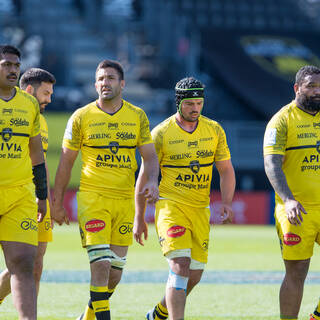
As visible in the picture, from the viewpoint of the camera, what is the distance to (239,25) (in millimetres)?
36469

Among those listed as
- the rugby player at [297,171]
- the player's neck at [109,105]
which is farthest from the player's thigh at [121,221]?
the rugby player at [297,171]

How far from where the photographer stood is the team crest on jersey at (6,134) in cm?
637

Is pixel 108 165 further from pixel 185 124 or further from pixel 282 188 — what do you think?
pixel 282 188

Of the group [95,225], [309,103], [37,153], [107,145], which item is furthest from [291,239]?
[37,153]

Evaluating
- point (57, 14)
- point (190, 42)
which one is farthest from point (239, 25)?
point (57, 14)

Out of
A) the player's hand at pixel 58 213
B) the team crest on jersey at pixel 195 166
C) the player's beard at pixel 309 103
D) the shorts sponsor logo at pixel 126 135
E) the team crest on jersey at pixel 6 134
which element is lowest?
the player's hand at pixel 58 213

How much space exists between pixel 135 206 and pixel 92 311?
1071 millimetres

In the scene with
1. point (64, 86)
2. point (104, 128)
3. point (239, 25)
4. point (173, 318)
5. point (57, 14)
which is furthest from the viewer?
point (239, 25)

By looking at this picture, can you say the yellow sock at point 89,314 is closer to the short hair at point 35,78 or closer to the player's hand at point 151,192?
the player's hand at point 151,192

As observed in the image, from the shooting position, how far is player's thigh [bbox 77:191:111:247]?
7.43 meters

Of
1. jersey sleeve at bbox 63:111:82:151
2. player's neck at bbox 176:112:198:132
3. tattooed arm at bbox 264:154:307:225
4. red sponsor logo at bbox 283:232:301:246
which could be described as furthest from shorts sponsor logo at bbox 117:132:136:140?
red sponsor logo at bbox 283:232:301:246

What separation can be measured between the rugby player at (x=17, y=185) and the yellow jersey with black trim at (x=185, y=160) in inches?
63.4

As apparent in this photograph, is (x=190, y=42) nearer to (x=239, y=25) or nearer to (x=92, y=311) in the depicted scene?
(x=239, y=25)

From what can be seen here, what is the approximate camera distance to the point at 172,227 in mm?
7512
